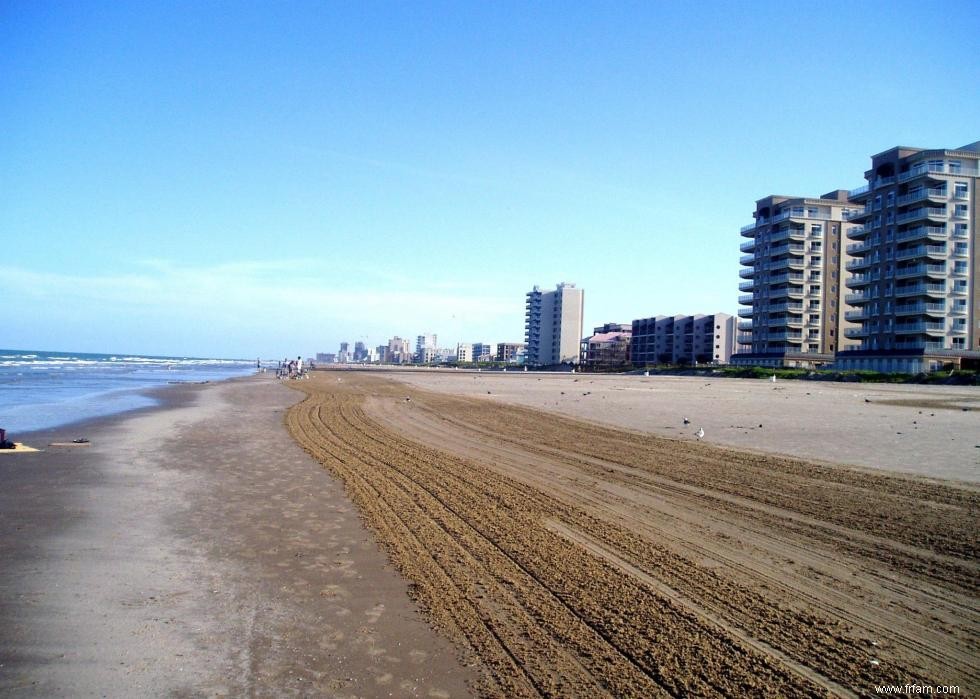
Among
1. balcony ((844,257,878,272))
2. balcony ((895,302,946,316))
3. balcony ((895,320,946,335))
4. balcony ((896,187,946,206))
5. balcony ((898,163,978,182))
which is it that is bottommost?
balcony ((895,320,946,335))

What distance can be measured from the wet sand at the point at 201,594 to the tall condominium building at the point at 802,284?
4004 inches

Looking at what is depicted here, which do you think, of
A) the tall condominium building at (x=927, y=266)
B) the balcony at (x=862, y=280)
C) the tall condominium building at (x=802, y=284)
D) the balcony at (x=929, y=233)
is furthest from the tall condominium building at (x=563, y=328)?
the balcony at (x=929, y=233)

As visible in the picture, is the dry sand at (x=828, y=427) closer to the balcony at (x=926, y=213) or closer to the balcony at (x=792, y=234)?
the balcony at (x=926, y=213)

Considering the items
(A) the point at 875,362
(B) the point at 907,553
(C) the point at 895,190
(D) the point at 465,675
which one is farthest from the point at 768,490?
(C) the point at 895,190

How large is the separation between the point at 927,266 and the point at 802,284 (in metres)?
27.0

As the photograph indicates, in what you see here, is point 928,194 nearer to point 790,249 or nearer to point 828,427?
point 790,249

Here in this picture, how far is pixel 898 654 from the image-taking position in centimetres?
453

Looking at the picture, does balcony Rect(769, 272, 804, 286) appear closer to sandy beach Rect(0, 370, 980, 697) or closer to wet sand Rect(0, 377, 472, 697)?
sandy beach Rect(0, 370, 980, 697)

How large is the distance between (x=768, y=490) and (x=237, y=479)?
31.7 feet

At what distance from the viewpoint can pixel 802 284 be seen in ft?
332

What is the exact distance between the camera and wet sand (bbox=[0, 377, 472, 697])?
423 centimetres

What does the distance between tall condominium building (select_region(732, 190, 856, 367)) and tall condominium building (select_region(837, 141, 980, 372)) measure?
18.4 metres

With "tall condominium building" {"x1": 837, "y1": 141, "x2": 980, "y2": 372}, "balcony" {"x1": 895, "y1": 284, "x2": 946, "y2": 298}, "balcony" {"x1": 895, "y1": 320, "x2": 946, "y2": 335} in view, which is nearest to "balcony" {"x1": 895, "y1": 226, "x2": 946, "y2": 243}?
"tall condominium building" {"x1": 837, "y1": 141, "x2": 980, "y2": 372}

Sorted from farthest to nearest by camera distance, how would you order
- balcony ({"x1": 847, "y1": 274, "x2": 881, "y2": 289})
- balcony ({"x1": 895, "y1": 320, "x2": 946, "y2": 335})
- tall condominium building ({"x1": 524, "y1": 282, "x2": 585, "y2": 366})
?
tall condominium building ({"x1": 524, "y1": 282, "x2": 585, "y2": 366})
balcony ({"x1": 847, "y1": 274, "x2": 881, "y2": 289})
balcony ({"x1": 895, "y1": 320, "x2": 946, "y2": 335})
